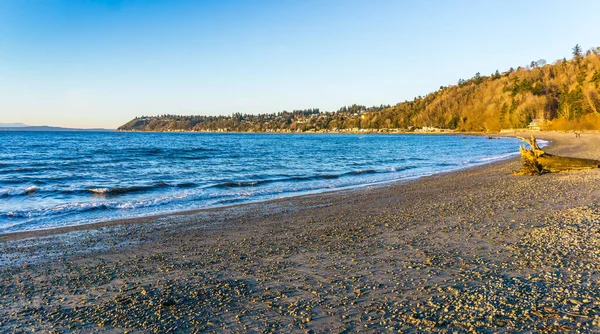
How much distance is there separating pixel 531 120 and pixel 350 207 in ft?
532

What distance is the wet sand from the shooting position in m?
5.25

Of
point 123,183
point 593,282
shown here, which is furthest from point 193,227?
point 123,183

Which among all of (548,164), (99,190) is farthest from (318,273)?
(548,164)

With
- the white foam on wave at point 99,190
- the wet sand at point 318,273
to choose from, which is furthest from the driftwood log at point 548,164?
the white foam on wave at point 99,190

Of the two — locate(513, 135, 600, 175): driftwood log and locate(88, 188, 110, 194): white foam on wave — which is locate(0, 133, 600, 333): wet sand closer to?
locate(88, 188, 110, 194): white foam on wave

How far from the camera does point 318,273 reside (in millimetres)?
7133

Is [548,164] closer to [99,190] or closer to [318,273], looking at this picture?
[318,273]

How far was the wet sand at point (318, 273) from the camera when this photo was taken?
17.2 feet

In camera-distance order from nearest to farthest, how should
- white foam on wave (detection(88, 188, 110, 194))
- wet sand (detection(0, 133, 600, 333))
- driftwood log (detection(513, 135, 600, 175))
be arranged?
1. wet sand (detection(0, 133, 600, 333))
2. white foam on wave (detection(88, 188, 110, 194))
3. driftwood log (detection(513, 135, 600, 175))

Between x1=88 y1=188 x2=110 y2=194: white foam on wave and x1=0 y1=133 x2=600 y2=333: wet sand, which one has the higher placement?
x1=0 y1=133 x2=600 y2=333: wet sand

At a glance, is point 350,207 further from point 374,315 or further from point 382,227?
point 374,315

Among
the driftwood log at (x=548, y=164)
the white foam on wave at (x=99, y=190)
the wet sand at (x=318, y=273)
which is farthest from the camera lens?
the driftwood log at (x=548, y=164)

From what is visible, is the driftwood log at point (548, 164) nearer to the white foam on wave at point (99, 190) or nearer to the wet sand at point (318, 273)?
the wet sand at point (318, 273)

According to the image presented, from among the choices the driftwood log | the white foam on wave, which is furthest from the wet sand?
the driftwood log
